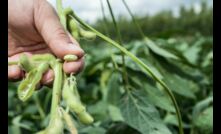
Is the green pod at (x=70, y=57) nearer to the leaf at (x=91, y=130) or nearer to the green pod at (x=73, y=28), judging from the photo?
the green pod at (x=73, y=28)

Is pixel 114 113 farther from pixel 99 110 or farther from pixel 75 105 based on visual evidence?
pixel 75 105

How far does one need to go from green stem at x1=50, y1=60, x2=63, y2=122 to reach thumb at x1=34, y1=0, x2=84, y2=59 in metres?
0.06

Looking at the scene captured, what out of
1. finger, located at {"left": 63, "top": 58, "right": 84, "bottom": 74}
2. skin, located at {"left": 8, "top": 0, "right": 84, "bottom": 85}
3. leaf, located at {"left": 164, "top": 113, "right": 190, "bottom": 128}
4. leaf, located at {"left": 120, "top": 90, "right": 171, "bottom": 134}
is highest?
skin, located at {"left": 8, "top": 0, "right": 84, "bottom": 85}

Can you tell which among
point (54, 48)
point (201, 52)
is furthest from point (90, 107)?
point (201, 52)

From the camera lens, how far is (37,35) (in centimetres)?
111

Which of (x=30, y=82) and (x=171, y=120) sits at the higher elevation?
(x=30, y=82)

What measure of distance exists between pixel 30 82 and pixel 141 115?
1.00ft

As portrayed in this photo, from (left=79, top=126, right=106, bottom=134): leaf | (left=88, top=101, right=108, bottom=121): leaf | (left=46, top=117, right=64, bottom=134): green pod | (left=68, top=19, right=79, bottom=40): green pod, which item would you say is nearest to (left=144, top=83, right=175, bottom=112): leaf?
(left=79, top=126, right=106, bottom=134): leaf

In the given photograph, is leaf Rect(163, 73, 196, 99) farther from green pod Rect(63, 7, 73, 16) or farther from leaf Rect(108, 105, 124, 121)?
green pod Rect(63, 7, 73, 16)

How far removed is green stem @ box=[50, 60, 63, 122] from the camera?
0.65m

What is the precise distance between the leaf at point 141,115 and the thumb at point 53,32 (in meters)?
0.20

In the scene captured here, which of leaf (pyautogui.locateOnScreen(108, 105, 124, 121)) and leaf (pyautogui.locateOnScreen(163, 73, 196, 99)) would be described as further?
leaf (pyautogui.locateOnScreen(108, 105, 124, 121))

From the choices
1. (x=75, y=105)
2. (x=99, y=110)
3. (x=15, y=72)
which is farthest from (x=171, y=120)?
(x=75, y=105)

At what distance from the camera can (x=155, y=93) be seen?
1.25 m
